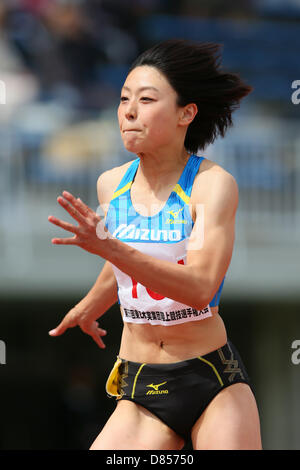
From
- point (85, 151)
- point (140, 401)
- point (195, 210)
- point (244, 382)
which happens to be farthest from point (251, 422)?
point (85, 151)

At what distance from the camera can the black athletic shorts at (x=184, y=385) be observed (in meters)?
3.09

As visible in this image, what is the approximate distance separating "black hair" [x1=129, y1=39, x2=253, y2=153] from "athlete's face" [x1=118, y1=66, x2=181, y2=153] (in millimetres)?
46

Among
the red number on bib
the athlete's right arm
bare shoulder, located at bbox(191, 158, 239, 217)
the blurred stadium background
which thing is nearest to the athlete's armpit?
bare shoulder, located at bbox(191, 158, 239, 217)

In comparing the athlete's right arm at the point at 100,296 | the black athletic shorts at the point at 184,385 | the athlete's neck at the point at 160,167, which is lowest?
the black athletic shorts at the point at 184,385

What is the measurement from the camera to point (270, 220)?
881 centimetres

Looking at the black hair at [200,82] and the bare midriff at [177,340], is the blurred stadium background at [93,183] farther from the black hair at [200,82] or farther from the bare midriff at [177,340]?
the bare midriff at [177,340]

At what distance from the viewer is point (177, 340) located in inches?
123

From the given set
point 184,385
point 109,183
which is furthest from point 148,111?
point 184,385

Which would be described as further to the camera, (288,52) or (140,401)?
(288,52)

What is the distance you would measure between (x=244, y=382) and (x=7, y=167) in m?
5.98

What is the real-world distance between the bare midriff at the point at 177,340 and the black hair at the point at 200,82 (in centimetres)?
77

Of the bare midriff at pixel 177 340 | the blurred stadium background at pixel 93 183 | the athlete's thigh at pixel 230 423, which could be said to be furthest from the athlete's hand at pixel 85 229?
the blurred stadium background at pixel 93 183
